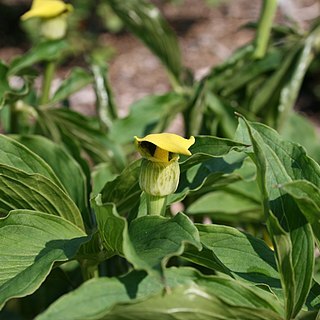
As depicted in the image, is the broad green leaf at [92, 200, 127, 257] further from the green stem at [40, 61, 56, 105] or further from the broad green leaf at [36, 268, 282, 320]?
the green stem at [40, 61, 56, 105]

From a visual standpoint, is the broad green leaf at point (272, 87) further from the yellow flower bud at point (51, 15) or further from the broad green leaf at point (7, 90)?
the broad green leaf at point (7, 90)

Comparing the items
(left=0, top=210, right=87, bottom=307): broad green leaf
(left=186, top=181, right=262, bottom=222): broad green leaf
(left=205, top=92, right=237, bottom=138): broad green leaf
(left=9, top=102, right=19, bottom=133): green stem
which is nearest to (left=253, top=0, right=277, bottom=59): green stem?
(left=205, top=92, right=237, bottom=138): broad green leaf

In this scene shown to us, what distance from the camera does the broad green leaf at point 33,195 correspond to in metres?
1.06

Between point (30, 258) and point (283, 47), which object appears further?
point (283, 47)

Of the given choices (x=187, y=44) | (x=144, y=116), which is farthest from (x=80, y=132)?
(x=187, y=44)

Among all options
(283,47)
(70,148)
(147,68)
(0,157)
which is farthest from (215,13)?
(0,157)

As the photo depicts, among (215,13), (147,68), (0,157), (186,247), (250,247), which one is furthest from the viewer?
(215,13)

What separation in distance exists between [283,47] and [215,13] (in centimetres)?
265

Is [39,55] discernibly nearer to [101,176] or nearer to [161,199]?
[101,176]

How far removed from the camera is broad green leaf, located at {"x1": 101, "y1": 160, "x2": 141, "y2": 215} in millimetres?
1093

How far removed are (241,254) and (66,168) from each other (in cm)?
43

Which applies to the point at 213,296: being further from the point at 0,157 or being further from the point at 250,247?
the point at 0,157

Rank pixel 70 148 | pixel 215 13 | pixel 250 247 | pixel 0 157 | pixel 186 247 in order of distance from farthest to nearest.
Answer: pixel 215 13 → pixel 70 148 → pixel 0 157 → pixel 250 247 → pixel 186 247

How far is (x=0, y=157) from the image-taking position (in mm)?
1153
